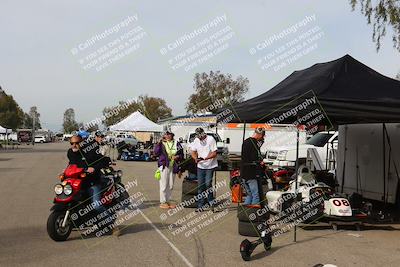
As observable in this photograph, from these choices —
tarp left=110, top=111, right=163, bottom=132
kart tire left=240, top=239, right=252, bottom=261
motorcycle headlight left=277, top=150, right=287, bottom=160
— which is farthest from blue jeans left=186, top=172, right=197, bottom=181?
tarp left=110, top=111, right=163, bottom=132

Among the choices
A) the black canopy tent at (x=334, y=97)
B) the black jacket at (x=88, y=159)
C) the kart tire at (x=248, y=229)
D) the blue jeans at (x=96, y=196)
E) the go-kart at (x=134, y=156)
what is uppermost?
the black canopy tent at (x=334, y=97)

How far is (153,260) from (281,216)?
3.75 metres

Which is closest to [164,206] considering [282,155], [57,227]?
[57,227]

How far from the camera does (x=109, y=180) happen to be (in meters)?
8.79

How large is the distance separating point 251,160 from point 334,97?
182 centimetres

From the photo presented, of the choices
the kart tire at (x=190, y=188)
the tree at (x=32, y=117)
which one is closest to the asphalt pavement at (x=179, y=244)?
the kart tire at (x=190, y=188)

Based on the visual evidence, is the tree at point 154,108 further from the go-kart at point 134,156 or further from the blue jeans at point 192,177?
the blue jeans at point 192,177

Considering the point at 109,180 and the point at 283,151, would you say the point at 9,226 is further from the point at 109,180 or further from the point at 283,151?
the point at 283,151

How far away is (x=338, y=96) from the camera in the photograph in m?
8.55

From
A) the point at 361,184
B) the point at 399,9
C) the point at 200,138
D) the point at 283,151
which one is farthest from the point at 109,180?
the point at 399,9

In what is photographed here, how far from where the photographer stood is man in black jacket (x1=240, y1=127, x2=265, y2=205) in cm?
879

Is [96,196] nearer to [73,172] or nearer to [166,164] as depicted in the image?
[73,172]

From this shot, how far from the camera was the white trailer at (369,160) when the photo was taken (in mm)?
10719

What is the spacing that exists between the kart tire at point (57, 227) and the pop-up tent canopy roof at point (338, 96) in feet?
13.9
